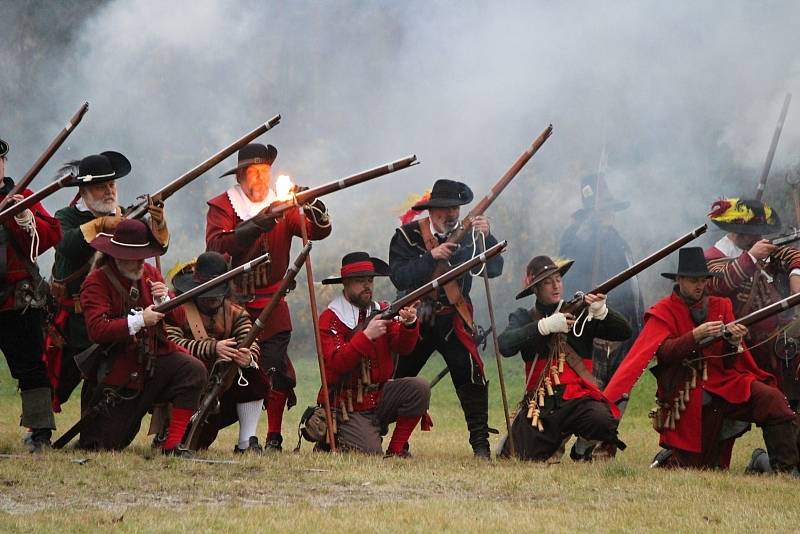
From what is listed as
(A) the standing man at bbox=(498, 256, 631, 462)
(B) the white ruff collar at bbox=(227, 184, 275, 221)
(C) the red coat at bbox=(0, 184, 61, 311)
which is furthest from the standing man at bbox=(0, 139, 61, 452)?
(A) the standing man at bbox=(498, 256, 631, 462)

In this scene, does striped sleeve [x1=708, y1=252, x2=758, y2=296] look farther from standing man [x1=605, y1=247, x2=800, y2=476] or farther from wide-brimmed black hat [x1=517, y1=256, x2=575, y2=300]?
wide-brimmed black hat [x1=517, y1=256, x2=575, y2=300]

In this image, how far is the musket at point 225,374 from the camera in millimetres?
8945

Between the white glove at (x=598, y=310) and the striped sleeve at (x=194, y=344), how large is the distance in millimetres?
2436

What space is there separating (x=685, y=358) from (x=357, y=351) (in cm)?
213

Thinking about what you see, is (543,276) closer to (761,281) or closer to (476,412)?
(476,412)

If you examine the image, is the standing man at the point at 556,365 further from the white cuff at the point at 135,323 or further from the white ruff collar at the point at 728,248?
the white cuff at the point at 135,323

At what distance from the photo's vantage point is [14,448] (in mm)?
9188

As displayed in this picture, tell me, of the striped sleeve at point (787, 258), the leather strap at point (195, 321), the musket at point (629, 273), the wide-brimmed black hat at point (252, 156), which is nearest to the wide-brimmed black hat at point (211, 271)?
the leather strap at point (195, 321)

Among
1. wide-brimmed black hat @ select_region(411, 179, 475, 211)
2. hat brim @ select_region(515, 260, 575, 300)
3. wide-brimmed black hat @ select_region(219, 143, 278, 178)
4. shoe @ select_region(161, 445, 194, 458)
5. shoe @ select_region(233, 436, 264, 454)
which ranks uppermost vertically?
wide-brimmed black hat @ select_region(219, 143, 278, 178)

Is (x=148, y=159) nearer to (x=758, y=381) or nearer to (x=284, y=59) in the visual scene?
(x=284, y=59)

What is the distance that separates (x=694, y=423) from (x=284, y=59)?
38.7 ft

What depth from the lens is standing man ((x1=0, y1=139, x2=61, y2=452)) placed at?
8883mm

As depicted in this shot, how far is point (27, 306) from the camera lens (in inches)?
354

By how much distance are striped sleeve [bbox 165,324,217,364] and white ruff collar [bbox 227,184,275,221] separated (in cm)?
99
